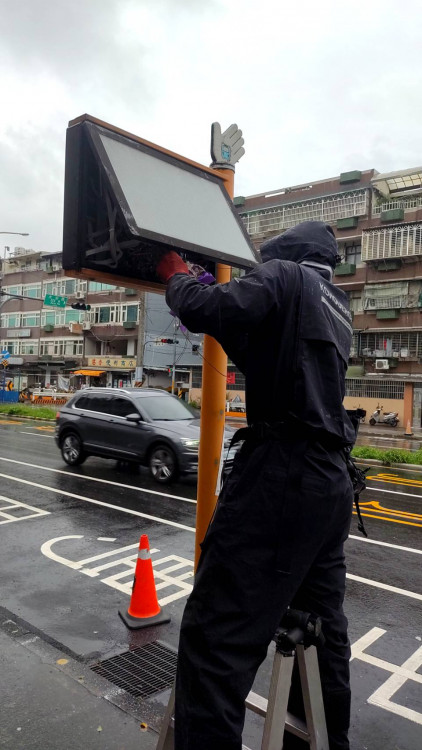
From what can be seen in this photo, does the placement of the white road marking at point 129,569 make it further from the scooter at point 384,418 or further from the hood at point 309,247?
the scooter at point 384,418

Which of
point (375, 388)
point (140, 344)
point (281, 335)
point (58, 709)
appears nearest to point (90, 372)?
point (140, 344)

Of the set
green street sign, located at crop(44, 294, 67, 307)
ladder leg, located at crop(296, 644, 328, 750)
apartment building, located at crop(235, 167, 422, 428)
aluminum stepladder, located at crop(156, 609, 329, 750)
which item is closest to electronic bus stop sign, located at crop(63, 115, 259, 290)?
aluminum stepladder, located at crop(156, 609, 329, 750)

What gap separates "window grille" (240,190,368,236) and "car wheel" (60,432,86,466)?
28.2m

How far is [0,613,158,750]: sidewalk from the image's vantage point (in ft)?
8.80

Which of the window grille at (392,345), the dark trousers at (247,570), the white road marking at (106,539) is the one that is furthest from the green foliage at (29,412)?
the dark trousers at (247,570)

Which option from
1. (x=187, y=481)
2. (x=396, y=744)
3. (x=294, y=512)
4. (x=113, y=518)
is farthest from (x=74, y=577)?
(x=187, y=481)

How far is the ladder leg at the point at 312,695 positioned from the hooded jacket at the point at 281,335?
2.46 feet

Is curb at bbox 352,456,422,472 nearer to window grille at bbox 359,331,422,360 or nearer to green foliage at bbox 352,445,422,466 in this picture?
green foliage at bbox 352,445,422,466

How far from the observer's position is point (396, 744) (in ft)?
9.27

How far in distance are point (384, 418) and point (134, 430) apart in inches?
1018

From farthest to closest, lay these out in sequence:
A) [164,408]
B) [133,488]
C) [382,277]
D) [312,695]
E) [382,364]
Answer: [382,277] < [382,364] < [164,408] < [133,488] < [312,695]

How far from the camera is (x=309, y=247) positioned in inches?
90.7

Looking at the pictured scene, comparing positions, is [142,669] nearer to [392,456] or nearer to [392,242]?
[392,456]

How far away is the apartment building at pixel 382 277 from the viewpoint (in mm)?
33969
